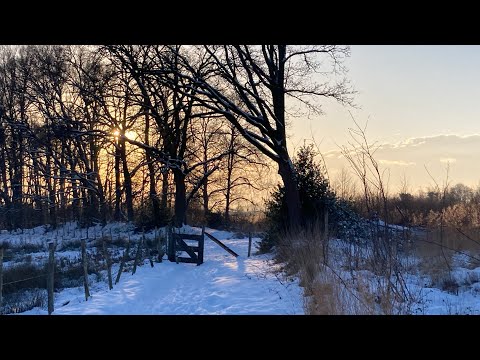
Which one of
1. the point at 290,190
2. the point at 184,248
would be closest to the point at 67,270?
the point at 184,248

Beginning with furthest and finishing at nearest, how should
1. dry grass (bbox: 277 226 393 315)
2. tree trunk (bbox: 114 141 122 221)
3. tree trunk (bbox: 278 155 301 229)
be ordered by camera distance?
tree trunk (bbox: 114 141 122 221), tree trunk (bbox: 278 155 301 229), dry grass (bbox: 277 226 393 315)

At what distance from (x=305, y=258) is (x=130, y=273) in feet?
22.3

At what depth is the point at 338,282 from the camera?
640cm

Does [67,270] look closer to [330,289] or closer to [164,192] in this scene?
[330,289]

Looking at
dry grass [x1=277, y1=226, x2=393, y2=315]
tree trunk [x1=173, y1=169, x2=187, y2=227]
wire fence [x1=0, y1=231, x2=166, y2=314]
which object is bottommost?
wire fence [x1=0, y1=231, x2=166, y2=314]

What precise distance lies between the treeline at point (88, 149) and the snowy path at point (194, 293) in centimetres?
1077

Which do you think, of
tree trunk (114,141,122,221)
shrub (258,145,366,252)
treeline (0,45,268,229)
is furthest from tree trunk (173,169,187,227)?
shrub (258,145,366,252)

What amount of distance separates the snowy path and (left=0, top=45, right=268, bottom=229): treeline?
10.8m

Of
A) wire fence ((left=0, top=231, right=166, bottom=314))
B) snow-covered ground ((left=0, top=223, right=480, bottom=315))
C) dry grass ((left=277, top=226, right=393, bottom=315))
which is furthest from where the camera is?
wire fence ((left=0, top=231, right=166, bottom=314))

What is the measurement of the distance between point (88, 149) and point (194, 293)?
26.0 metres

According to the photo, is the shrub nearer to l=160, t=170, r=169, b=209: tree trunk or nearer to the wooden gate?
the wooden gate

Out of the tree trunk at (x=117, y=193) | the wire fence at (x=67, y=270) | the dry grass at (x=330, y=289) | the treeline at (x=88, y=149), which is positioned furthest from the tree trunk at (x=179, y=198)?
the dry grass at (x=330, y=289)

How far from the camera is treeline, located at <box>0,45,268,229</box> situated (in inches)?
1032

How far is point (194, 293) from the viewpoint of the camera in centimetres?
1085
